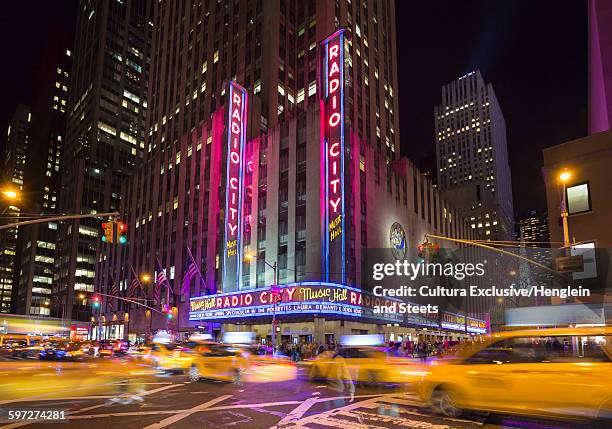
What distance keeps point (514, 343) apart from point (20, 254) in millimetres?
191129

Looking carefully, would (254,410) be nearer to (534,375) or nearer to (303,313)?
(534,375)

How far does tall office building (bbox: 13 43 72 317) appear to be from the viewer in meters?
151

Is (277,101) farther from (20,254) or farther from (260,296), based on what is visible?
(20,254)

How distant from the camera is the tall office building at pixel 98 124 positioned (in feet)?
407

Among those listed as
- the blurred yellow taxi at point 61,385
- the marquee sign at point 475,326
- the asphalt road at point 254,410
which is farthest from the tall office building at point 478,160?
the asphalt road at point 254,410

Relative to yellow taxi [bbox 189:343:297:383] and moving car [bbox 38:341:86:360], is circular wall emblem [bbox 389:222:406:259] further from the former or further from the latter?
yellow taxi [bbox 189:343:297:383]

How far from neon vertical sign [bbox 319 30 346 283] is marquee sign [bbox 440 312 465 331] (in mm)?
29777

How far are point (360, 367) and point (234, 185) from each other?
37.7 metres

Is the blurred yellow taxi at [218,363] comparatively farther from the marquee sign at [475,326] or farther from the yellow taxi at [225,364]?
the marquee sign at [475,326]

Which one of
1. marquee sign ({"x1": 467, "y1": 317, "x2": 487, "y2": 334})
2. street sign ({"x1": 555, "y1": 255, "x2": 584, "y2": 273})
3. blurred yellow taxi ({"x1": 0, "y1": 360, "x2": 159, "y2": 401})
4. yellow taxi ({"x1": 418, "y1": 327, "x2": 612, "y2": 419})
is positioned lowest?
marquee sign ({"x1": 467, "y1": 317, "x2": 487, "y2": 334})

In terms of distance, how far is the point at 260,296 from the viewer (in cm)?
4469

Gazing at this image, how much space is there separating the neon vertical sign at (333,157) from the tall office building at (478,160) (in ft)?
420

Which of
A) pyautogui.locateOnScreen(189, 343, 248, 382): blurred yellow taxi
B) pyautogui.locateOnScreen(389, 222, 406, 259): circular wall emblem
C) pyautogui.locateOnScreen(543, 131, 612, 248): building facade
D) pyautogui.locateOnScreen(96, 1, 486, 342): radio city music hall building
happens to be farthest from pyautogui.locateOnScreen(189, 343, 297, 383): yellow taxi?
pyautogui.locateOnScreen(389, 222, 406, 259): circular wall emblem

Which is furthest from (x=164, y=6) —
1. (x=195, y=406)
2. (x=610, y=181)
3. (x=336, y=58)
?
(x=195, y=406)
